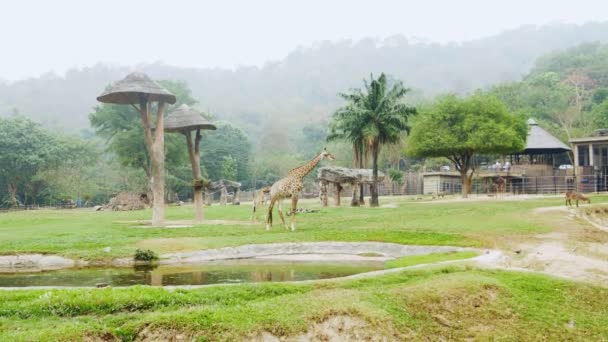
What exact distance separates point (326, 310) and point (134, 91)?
15725 millimetres

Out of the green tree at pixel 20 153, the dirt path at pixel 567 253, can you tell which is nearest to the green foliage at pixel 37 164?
the green tree at pixel 20 153

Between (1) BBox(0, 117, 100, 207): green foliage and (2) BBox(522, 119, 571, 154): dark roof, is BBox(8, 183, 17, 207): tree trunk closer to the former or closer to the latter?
(1) BBox(0, 117, 100, 207): green foliage

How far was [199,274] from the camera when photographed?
42.2ft

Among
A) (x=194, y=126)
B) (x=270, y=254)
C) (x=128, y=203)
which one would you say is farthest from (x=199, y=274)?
(x=128, y=203)

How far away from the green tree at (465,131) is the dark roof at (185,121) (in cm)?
1686

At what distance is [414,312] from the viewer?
884 centimetres

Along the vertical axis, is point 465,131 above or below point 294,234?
above

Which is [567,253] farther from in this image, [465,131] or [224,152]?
[224,152]

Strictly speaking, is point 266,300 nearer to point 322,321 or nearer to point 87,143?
point 322,321

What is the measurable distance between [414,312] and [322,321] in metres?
1.65

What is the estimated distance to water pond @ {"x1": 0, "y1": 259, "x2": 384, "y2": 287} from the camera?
11742mm

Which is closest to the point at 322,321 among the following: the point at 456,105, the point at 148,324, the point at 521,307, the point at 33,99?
the point at 148,324

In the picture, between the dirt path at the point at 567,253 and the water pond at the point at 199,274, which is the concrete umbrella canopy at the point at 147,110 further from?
the dirt path at the point at 567,253

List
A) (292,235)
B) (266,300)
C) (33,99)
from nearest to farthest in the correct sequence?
1. (266,300)
2. (292,235)
3. (33,99)
